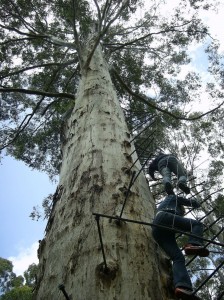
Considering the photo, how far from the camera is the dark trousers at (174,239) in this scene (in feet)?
6.40

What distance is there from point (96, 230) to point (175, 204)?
27.3 inches

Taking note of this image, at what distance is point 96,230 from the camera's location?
2.13 metres

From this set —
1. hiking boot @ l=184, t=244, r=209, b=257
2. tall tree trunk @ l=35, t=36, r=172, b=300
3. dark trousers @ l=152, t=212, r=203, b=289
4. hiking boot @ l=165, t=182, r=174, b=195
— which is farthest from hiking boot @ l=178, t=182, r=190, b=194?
hiking boot @ l=184, t=244, r=209, b=257

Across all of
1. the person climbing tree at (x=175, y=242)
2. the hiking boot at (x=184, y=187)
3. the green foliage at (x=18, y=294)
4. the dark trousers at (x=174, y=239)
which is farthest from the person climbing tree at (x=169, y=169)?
the green foliage at (x=18, y=294)

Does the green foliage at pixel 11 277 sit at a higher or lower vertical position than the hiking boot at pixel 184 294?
higher

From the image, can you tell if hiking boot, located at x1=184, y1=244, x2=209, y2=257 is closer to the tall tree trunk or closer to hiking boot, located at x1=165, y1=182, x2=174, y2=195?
the tall tree trunk

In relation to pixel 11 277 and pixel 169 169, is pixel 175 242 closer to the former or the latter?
pixel 169 169

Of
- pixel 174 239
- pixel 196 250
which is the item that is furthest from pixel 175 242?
pixel 196 250

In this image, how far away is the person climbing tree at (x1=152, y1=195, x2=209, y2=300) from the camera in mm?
1879

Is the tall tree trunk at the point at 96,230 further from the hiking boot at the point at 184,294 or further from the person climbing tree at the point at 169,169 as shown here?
the person climbing tree at the point at 169,169

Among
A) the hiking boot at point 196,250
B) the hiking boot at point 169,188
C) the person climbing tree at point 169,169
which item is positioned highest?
the person climbing tree at point 169,169

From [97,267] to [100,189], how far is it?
75 centimetres

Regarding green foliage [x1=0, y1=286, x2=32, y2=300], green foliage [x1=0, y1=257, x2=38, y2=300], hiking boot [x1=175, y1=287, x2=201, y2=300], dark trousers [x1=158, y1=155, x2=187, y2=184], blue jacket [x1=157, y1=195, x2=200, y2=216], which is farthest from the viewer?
green foliage [x1=0, y1=257, x2=38, y2=300]

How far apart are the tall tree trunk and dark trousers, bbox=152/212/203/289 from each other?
70mm
